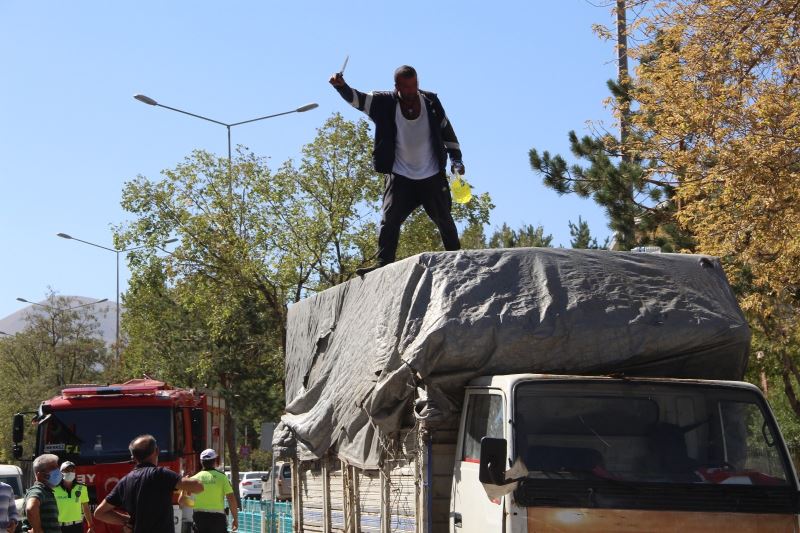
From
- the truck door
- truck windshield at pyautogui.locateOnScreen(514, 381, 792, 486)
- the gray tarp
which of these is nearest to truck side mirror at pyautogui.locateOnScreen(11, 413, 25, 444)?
the gray tarp

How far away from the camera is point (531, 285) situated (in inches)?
305

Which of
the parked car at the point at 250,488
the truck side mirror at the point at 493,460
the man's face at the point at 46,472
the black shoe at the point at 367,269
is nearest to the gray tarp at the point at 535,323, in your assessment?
the black shoe at the point at 367,269

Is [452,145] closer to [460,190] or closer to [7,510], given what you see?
[460,190]

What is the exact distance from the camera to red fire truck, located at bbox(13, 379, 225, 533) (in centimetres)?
1661

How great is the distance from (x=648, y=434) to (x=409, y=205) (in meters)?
3.50

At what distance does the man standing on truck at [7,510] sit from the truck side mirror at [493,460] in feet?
10.6

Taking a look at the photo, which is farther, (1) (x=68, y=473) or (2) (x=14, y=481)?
(2) (x=14, y=481)

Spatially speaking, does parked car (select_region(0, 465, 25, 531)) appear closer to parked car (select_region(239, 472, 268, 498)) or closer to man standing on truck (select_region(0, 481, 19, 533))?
man standing on truck (select_region(0, 481, 19, 533))

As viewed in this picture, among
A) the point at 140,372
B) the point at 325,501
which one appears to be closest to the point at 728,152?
the point at 325,501

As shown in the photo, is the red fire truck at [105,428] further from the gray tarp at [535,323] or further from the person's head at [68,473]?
the gray tarp at [535,323]

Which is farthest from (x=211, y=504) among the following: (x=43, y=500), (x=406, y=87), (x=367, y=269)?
(x=406, y=87)

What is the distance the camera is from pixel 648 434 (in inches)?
271

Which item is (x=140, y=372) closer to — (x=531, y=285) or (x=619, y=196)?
(x=619, y=196)

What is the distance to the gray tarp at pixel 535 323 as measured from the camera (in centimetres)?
748
